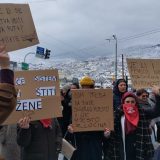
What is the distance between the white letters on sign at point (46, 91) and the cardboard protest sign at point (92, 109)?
83 cm

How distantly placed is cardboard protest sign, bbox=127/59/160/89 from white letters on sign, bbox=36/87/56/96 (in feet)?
5.10

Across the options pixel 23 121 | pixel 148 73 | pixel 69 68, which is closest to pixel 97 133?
pixel 148 73

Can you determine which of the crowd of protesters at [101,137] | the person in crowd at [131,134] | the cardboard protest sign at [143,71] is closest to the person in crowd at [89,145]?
the crowd of protesters at [101,137]

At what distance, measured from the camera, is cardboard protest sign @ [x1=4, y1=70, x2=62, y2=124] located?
5203mm

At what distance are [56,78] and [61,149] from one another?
3.74ft

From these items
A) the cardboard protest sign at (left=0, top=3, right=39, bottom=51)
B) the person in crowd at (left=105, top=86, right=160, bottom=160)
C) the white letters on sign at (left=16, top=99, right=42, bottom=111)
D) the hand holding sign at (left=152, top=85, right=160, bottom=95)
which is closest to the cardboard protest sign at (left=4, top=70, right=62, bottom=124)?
the white letters on sign at (left=16, top=99, right=42, bottom=111)

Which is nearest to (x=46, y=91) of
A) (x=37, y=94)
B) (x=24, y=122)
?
(x=37, y=94)

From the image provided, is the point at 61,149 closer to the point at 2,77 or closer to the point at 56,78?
the point at 56,78

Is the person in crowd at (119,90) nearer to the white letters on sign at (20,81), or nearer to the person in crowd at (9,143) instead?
the person in crowd at (9,143)

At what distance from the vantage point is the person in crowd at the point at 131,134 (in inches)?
246

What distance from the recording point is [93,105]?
641 centimetres

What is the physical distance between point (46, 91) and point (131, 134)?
1.41 metres

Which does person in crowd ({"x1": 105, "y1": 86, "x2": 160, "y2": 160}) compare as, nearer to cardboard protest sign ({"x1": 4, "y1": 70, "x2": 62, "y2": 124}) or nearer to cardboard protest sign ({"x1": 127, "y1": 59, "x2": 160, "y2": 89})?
cardboard protest sign ({"x1": 127, "y1": 59, "x2": 160, "y2": 89})

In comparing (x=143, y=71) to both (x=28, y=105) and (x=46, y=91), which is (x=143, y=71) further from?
(x=28, y=105)
